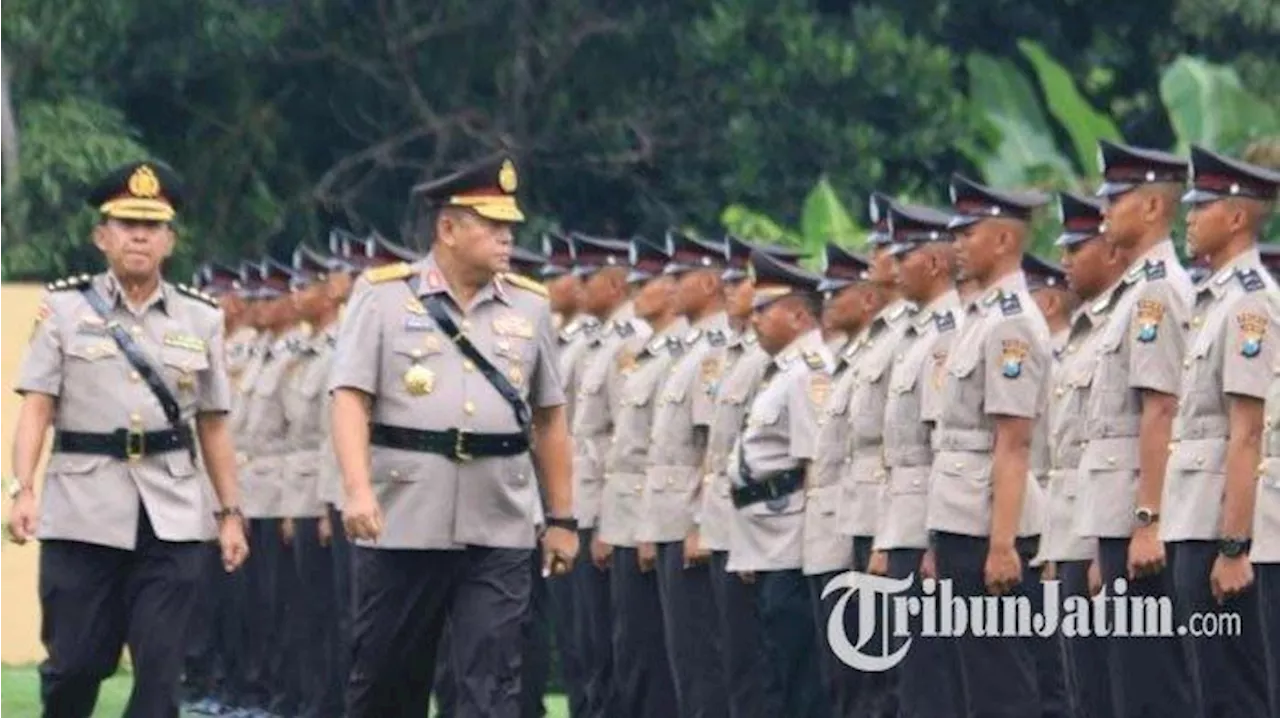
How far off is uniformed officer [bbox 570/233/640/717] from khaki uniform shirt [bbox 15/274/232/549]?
4.09 metres

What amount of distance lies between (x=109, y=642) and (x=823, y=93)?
1747 centimetres

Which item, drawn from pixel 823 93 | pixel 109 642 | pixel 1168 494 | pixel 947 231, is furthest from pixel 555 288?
pixel 823 93

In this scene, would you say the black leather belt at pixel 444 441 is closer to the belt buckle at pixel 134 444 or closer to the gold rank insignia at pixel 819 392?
the belt buckle at pixel 134 444

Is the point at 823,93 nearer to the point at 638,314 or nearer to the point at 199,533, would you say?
the point at 638,314

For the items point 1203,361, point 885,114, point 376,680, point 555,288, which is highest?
point 885,114

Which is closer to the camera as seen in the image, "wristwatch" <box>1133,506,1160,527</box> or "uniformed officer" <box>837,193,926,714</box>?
"wristwatch" <box>1133,506,1160,527</box>

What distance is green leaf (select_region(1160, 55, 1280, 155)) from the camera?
26.0 metres

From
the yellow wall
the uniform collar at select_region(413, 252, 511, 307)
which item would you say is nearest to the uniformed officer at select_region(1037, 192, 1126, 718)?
the uniform collar at select_region(413, 252, 511, 307)

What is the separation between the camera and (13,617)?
22.1m

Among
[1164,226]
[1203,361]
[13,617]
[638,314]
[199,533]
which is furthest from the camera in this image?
[13,617]

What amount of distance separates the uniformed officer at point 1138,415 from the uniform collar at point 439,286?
1894 mm

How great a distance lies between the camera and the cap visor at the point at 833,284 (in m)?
15.4

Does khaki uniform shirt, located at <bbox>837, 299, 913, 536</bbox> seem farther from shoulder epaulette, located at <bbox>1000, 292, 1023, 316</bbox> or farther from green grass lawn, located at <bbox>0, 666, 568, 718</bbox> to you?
green grass lawn, located at <bbox>0, 666, 568, 718</bbox>

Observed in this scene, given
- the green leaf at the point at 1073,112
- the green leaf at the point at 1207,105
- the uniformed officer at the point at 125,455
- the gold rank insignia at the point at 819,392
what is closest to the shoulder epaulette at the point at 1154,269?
the gold rank insignia at the point at 819,392
